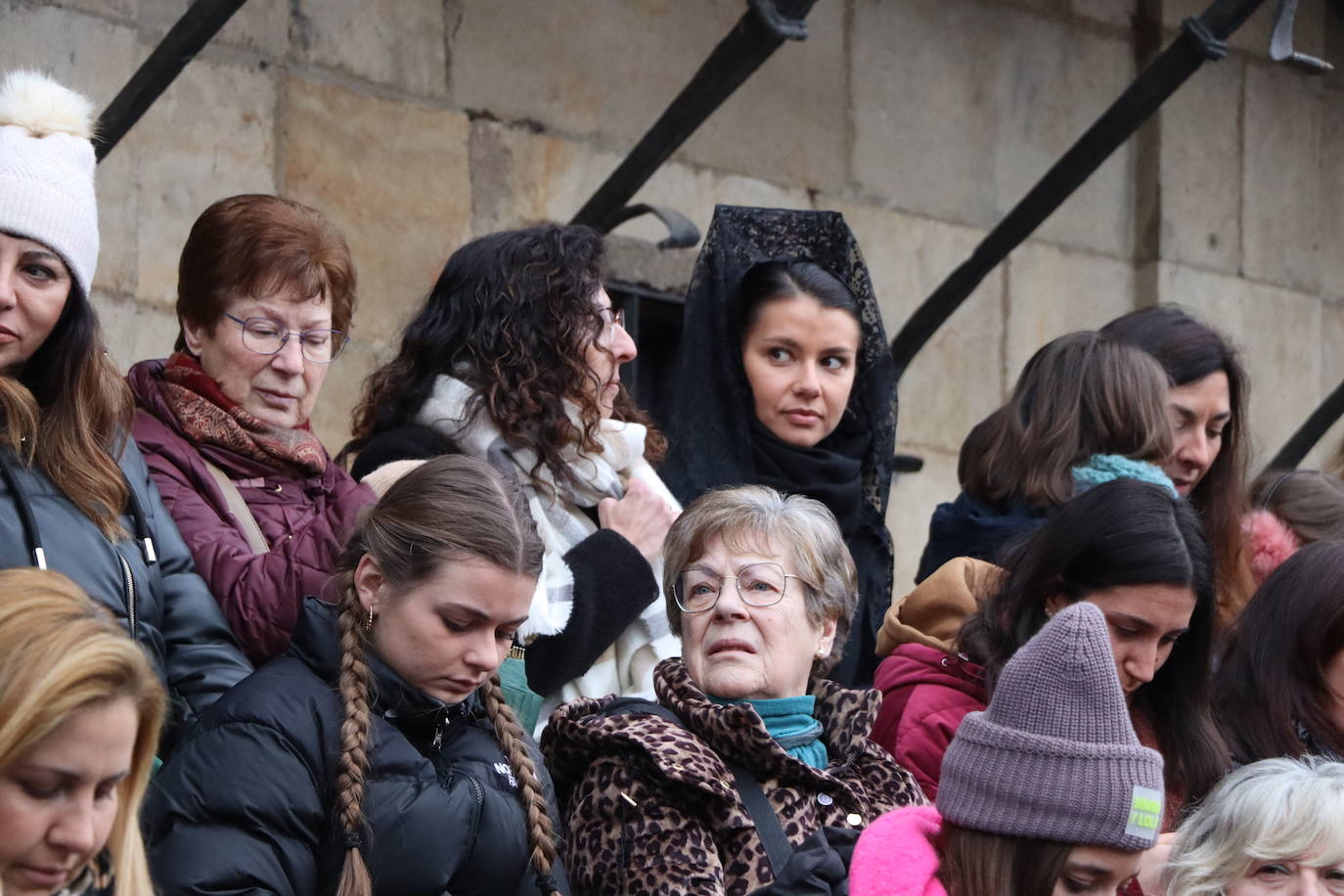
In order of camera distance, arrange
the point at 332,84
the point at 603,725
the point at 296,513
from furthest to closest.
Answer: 1. the point at 332,84
2. the point at 296,513
3. the point at 603,725

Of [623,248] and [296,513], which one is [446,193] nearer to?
[623,248]

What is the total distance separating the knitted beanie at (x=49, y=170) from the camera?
3.77 metres

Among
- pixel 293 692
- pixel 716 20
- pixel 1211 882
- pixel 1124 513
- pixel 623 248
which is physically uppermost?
pixel 716 20

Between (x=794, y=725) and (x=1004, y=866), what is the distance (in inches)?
24.7

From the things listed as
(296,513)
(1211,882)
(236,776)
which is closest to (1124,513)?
(1211,882)

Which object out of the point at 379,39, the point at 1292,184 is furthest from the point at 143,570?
the point at 1292,184

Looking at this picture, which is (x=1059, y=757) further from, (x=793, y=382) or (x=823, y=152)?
(x=823, y=152)

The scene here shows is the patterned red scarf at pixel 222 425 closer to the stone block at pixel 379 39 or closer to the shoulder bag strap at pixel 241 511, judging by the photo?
the shoulder bag strap at pixel 241 511

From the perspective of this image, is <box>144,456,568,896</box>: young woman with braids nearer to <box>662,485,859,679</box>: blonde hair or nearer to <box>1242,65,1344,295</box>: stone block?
<box>662,485,859,679</box>: blonde hair

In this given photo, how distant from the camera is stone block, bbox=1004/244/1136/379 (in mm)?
7578

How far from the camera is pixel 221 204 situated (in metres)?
4.29

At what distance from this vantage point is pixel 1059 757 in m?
3.49

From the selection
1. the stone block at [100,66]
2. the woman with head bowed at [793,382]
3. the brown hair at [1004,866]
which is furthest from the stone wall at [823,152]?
the brown hair at [1004,866]

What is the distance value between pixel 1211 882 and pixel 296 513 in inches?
67.3
